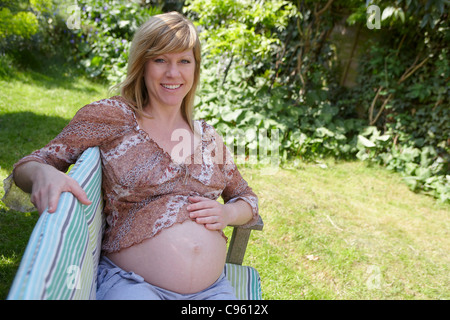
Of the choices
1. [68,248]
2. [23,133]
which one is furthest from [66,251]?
[23,133]

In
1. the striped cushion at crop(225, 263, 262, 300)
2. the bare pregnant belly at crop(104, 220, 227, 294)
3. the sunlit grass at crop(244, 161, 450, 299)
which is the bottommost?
the sunlit grass at crop(244, 161, 450, 299)

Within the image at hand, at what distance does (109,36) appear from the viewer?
285 inches

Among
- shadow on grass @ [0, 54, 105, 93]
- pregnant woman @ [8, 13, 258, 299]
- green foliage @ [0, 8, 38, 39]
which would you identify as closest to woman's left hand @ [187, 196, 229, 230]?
pregnant woman @ [8, 13, 258, 299]

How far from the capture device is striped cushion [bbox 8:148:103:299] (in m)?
0.86

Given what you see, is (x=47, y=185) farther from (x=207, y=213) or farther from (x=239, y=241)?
(x=239, y=241)

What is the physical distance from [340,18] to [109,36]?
4356 mm

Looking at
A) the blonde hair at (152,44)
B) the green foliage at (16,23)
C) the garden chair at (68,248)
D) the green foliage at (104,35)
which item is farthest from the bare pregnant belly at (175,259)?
the green foliage at (104,35)

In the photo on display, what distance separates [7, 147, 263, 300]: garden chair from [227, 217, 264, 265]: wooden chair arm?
0.28 meters

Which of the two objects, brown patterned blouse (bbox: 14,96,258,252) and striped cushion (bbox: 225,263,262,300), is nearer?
brown patterned blouse (bbox: 14,96,258,252)

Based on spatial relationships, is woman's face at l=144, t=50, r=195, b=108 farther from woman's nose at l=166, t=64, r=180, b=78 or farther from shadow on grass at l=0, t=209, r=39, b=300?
shadow on grass at l=0, t=209, r=39, b=300

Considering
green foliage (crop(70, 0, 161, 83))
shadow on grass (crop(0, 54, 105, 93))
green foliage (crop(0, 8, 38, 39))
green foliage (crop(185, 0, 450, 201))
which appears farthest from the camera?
green foliage (crop(70, 0, 161, 83))

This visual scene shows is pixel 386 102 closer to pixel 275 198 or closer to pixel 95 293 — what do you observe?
pixel 275 198

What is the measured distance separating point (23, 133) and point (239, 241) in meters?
3.39

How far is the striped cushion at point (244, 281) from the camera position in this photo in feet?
5.76
